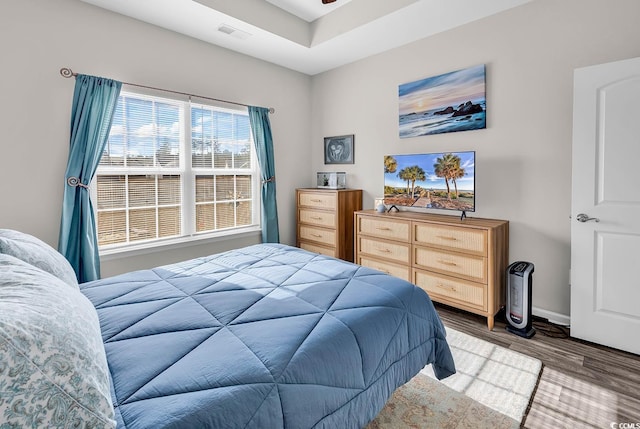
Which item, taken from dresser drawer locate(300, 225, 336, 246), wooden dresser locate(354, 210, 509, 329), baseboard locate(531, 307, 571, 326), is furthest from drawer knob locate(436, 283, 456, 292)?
dresser drawer locate(300, 225, 336, 246)

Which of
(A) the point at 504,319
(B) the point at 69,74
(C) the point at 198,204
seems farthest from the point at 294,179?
(A) the point at 504,319

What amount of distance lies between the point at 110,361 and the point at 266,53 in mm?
3628

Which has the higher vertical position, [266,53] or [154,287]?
[266,53]

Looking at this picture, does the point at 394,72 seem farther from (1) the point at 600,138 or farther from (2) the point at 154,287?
(2) the point at 154,287

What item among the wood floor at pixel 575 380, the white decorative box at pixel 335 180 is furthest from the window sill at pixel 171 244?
the wood floor at pixel 575 380

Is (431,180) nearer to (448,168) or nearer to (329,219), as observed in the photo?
(448,168)

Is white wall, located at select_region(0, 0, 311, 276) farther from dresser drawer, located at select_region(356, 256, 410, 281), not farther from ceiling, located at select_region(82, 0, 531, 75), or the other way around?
dresser drawer, located at select_region(356, 256, 410, 281)

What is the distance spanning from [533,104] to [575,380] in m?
2.13

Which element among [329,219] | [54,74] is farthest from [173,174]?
[329,219]

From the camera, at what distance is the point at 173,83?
11.0ft

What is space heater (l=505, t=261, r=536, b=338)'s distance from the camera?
8.73 ft

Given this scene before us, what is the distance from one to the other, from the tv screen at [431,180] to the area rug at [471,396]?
1.32 meters

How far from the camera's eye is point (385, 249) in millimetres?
3447

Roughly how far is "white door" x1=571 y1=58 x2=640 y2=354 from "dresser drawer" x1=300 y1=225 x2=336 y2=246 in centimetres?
230
